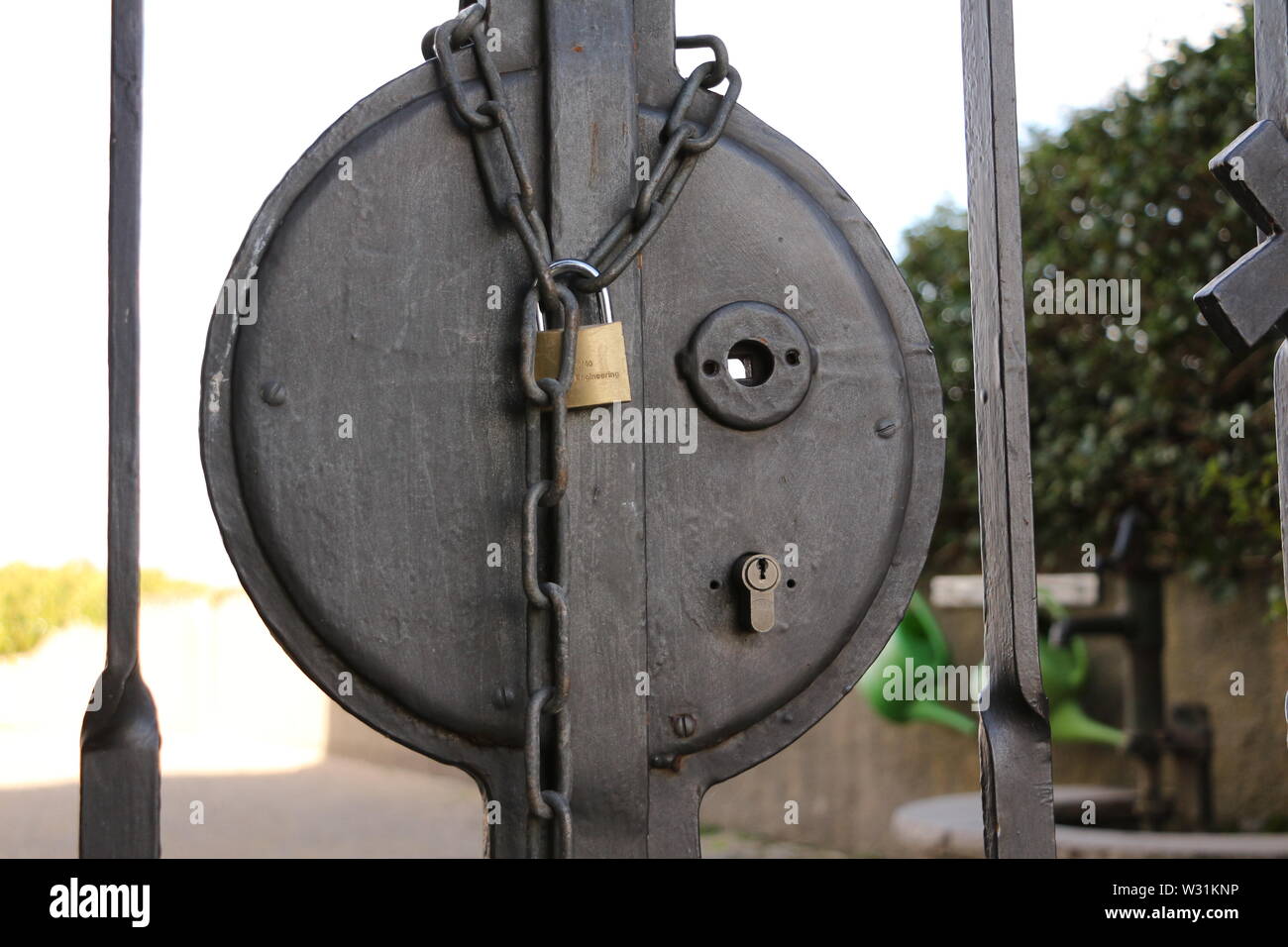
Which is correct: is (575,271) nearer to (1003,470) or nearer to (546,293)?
(546,293)

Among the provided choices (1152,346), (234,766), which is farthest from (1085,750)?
(234,766)

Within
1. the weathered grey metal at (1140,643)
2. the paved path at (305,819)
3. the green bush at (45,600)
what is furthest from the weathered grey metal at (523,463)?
the green bush at (45,600)

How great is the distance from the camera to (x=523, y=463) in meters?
1.19

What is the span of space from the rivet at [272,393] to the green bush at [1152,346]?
3118 millimetres

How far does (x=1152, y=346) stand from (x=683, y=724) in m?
3.78

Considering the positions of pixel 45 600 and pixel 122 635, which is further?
pixel 45 600

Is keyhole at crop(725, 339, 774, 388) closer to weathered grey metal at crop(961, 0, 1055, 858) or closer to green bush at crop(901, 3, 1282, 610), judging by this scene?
weathered grey metal at crop(961, 0, 1055, 858)

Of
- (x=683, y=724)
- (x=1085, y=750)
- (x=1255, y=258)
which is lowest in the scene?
(x=1085, y=750)

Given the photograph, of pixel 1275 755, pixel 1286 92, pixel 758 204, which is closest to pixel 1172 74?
pixel 1275 755

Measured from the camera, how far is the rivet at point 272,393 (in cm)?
113

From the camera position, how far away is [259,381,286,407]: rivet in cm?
113

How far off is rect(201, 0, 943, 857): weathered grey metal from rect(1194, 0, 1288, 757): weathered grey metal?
387 mm

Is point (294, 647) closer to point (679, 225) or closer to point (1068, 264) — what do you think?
point (679, 225)

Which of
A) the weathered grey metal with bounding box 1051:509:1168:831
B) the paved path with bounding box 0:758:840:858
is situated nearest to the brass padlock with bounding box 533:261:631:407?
the weathered grey metal with bounding box 1051:509:1168:831
